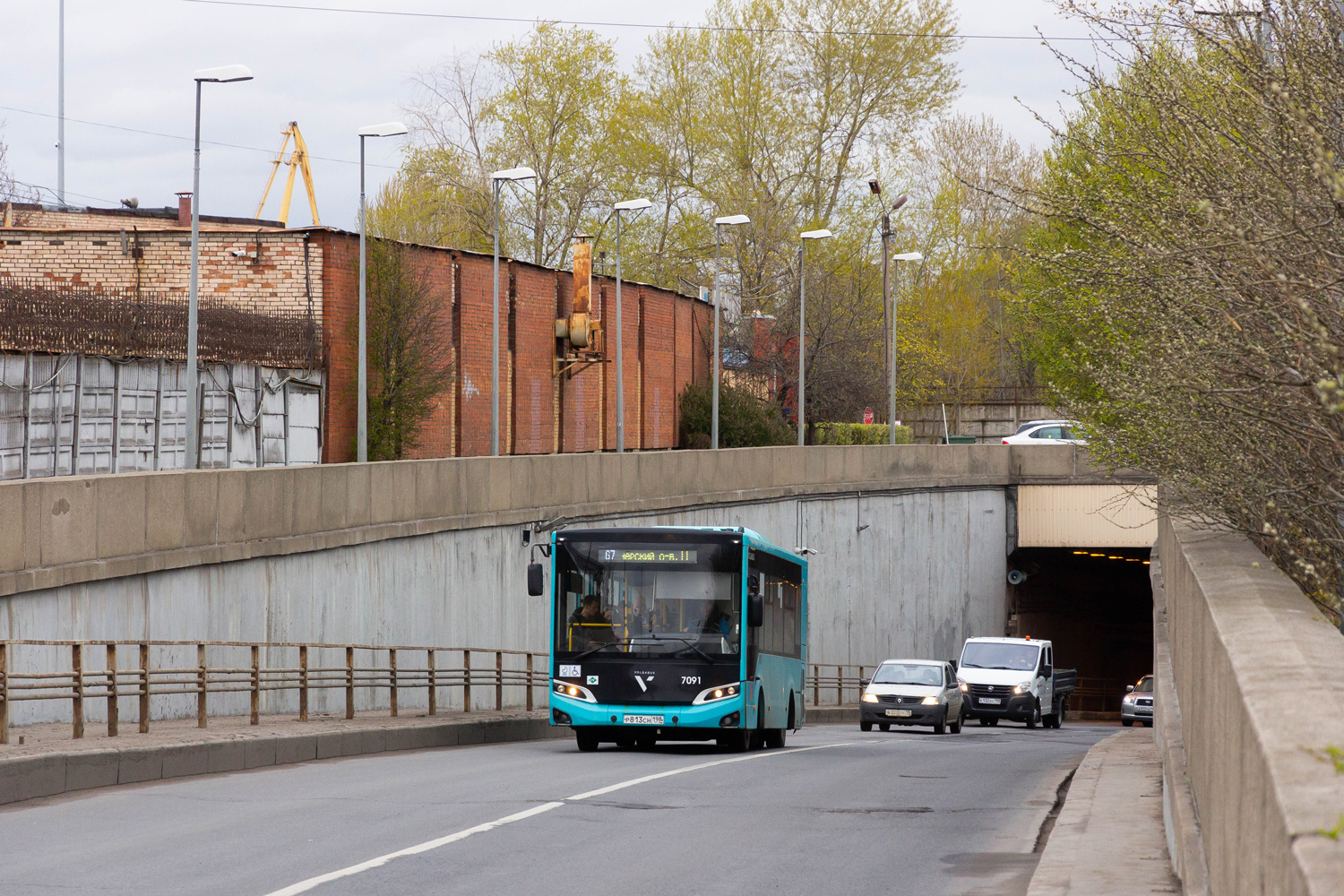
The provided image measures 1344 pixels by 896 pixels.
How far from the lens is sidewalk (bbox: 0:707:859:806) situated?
Result: 43.0 feet

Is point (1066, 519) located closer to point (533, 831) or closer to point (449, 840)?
point (533, 831)

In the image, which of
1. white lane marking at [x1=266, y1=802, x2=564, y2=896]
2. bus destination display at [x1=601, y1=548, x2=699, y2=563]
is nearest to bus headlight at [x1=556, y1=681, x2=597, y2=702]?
bus destination display at [x1=601, y1=548, x2=699, y2=563]

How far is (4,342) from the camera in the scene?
24578 mm

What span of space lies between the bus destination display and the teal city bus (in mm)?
11

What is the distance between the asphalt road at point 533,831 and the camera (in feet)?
29.8

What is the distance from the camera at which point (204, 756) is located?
15258 millimetres

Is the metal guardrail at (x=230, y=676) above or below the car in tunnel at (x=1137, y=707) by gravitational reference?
above

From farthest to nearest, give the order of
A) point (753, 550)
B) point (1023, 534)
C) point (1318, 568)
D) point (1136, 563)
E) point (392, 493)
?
point (1136, 563) → point (1023, 534) → point (392, 493) → point (753, 550) → point (1318, 568)

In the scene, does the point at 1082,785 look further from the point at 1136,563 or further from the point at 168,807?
the point at 1136,563

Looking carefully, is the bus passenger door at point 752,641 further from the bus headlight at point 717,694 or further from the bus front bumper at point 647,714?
the bus front bumper at point 647,714

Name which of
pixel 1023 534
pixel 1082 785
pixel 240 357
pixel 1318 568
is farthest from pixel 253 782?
pixel 1023 534

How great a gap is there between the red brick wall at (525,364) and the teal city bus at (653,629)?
14.4m

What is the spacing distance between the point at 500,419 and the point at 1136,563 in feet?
90.4

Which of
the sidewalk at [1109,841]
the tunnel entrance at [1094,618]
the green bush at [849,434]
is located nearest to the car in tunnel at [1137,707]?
the tunnel entrance at [1094,618]
